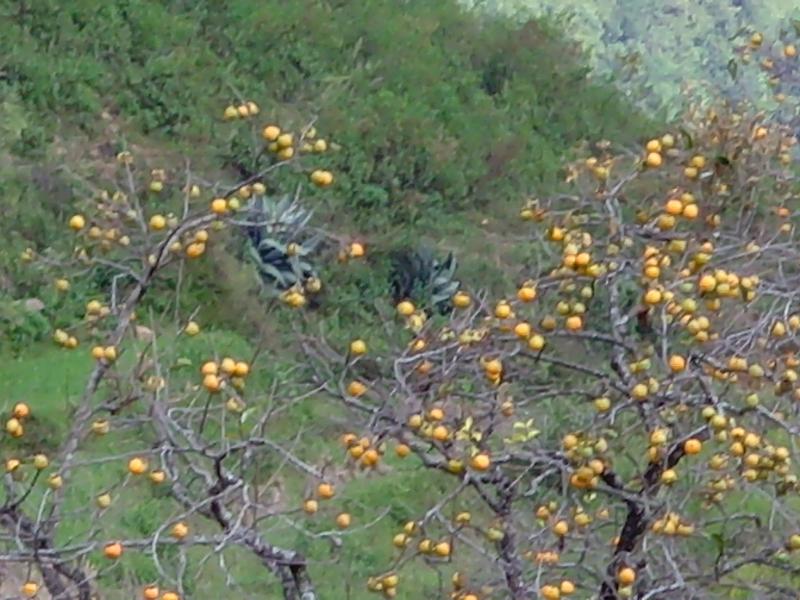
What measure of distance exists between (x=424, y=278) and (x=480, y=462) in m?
6.07

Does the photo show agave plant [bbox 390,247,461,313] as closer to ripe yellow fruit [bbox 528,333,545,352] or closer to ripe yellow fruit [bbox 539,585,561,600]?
ripe yellow fruit [bbox 528,333,545,352]

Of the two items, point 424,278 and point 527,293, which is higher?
point 527,293

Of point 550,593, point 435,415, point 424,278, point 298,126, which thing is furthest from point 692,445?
point 298,126

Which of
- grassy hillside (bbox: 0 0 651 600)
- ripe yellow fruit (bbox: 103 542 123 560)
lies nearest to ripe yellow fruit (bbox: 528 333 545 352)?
ripe yellow fruit (bbox: 103 542 123 560)

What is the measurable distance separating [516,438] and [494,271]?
244 inches

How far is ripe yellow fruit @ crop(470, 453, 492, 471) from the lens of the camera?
243 centimetres

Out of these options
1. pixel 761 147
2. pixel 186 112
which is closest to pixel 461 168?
pixel 186 112

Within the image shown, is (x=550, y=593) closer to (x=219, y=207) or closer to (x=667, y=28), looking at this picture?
(x=219, y=207)

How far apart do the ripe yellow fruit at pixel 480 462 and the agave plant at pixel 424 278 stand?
5.73m

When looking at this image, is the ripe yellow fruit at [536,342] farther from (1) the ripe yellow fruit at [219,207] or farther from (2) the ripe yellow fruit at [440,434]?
(1) the ripe yellow fruit at [219,207]

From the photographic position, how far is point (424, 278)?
8477mm

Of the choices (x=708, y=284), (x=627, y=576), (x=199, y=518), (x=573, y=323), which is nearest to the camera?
(x=627, y=576)

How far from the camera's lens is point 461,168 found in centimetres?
964

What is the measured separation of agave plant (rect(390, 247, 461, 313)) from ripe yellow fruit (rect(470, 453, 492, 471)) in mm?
5725
